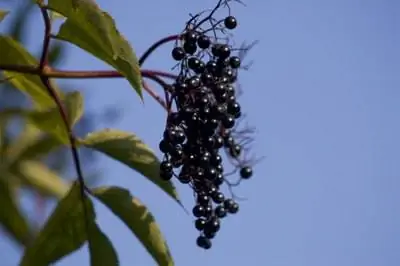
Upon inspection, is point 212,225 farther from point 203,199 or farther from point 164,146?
point 164,146

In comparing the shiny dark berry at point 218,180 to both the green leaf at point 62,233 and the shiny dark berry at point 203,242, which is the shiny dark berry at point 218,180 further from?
the green leaf at point 62,233

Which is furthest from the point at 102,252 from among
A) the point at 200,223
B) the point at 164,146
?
the point at 164,146

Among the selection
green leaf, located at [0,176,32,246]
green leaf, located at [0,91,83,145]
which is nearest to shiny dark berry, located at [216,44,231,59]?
green leaf, located at [0,91,83,145]

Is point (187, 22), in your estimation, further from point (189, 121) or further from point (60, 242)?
point (60, 242)

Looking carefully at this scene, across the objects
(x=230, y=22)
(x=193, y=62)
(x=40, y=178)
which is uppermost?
(x=40, y=178)

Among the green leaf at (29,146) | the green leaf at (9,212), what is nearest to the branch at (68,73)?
the green leaf at (9,212)

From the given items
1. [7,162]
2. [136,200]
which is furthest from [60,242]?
[7,162]
